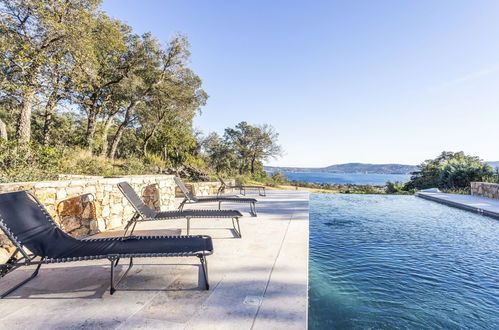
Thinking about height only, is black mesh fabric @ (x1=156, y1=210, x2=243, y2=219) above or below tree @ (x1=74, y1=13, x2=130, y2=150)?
below

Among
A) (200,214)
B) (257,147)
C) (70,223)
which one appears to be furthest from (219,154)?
(200,214)

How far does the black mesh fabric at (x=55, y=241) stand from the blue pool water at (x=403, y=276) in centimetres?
136

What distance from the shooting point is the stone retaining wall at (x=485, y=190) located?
1027cm

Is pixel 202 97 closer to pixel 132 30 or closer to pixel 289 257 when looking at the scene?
pixel 132 30

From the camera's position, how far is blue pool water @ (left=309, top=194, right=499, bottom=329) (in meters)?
2.35

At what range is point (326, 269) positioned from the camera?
3504 millimetres

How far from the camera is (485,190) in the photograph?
1093cm

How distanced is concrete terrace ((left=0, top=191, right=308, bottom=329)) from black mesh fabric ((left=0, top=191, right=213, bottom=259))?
35 cm

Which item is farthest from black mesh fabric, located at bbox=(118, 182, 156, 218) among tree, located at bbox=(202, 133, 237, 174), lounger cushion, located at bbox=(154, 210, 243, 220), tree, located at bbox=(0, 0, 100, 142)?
tree, located at bbox=(202, 133, 237, 174)

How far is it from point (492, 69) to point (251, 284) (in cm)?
1802

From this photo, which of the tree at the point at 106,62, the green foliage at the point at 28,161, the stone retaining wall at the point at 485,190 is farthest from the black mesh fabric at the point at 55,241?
the stone retaining wall at the point at 485,190

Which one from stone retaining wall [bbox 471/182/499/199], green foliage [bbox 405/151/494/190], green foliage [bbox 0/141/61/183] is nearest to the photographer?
green foliage [bbox 0/141/61/183]

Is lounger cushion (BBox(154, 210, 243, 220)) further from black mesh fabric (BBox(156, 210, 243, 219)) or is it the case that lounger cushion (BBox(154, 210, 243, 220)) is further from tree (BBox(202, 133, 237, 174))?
tree (BBox(202, 133, 237, 174))

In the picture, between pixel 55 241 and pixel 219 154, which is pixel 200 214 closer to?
pixel 55 241
